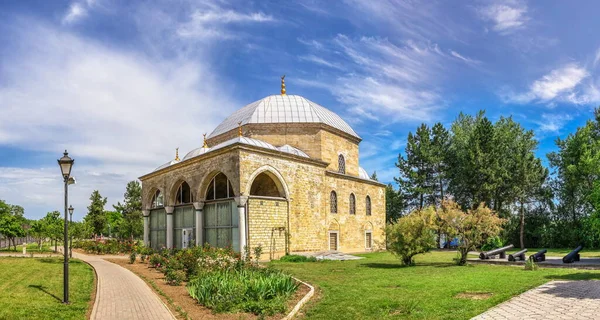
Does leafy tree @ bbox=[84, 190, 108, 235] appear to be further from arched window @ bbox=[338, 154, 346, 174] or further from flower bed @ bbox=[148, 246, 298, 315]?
flower bed @ bbox=[148, 246, 298, 315]

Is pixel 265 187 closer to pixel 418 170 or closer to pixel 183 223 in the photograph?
pixel 183 223

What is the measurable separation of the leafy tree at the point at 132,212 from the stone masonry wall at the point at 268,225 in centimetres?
3003

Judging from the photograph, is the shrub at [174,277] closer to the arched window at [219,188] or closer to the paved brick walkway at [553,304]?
the paved brick walkway at [553,304]

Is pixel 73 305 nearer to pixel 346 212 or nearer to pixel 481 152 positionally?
pixel 346 212

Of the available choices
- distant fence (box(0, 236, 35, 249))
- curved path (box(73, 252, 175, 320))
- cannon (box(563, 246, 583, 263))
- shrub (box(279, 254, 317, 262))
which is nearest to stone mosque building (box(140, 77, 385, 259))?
shrub (box(279, 254, 317, 262))

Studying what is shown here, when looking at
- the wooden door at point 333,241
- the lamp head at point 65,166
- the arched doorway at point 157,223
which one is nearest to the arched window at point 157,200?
the arched doorway at point 157,223

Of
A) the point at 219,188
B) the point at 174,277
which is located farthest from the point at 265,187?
the point at 174,277

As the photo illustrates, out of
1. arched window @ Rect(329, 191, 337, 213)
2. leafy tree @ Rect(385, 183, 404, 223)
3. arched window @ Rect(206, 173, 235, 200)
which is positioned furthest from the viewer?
leafy tree @ Rect(385, 183, 404, 223)

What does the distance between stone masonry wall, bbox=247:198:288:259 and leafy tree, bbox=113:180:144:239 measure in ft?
98.5

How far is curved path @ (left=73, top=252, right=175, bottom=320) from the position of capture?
27.4 feet

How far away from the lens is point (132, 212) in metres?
49.0

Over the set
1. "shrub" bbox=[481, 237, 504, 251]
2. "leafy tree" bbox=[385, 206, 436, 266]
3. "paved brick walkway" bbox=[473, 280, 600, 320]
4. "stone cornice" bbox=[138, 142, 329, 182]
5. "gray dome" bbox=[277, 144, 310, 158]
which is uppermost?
"gray dome" bbox=[277, 144, 310, 158]

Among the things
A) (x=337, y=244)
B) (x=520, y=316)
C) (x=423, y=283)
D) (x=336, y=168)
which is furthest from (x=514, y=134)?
(x=520, y=316)

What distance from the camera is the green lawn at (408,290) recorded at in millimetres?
7969
